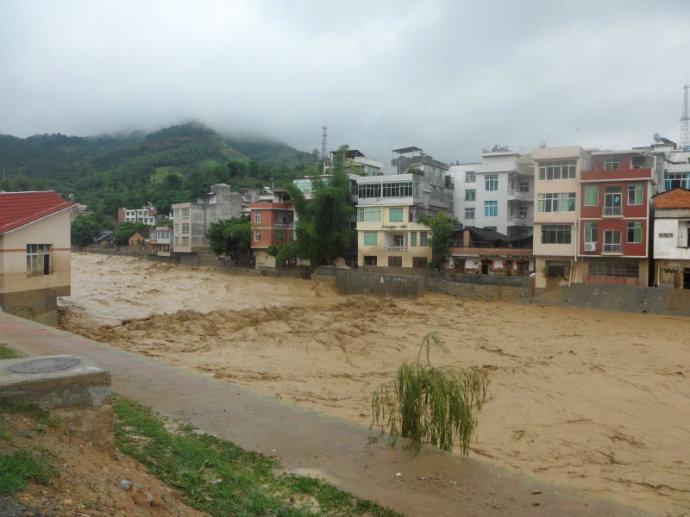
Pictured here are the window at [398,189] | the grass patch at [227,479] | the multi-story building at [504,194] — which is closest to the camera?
the grass patch at [227,479]

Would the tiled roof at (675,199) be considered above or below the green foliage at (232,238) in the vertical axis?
above

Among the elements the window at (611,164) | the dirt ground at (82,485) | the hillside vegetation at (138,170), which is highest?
the hillside vegetation at (138,170)

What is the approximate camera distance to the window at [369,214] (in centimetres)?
4306

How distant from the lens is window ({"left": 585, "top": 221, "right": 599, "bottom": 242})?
31312 millimetres

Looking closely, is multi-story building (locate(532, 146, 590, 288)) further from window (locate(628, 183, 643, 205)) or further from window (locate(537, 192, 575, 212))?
window (locate(628, 183, 643, 205))

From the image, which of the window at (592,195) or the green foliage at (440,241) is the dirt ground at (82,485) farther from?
the green foliage at (440,241)

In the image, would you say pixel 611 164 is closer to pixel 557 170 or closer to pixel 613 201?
pixel 613 201

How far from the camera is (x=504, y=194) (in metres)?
41.6

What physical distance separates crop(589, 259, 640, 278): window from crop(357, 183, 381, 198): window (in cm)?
1750

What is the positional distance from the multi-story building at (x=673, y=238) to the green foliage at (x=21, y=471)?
31845 millimetres

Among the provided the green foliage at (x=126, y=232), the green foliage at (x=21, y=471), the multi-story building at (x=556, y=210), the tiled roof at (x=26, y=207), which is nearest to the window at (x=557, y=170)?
the multi-story building at (x=556, y=210)

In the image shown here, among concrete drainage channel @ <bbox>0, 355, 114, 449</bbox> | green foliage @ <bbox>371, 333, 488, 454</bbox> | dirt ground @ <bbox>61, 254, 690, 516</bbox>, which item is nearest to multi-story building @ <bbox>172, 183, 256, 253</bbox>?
dirt ground @ <bbox>61, 254, 690, 516</bbox>

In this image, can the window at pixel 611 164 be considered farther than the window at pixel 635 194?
A: Yes

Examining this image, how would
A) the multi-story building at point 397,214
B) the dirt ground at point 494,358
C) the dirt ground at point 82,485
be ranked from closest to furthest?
the dirt ground at point 82,485, the dirt ground at point 494,358, the multi-story building at point 397,214
